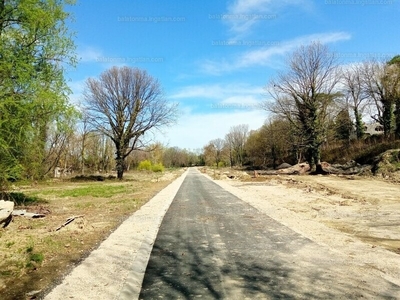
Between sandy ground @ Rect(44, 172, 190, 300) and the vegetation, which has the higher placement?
the vegetation

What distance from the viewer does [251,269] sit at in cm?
498

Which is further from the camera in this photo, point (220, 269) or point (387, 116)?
point (387, 116)

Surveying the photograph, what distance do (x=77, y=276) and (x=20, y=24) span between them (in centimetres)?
1228

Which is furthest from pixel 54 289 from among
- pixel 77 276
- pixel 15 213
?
pixel 15 213

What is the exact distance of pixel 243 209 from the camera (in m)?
11.8

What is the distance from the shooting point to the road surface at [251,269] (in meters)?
4.08

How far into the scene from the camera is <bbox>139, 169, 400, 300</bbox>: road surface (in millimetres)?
4078

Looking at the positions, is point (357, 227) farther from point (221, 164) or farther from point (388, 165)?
point (221, 164)

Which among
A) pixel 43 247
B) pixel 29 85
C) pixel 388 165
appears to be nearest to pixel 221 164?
pixel 388 165

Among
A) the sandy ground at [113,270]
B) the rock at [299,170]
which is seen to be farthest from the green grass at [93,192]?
the rock at [299,170]

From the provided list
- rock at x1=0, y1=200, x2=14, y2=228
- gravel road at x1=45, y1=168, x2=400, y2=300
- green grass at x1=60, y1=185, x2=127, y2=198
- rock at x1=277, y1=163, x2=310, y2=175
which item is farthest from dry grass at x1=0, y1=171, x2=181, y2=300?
rock at x1=277, y1=163, x2=310, y2=175

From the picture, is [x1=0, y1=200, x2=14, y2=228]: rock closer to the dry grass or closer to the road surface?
the dry grass

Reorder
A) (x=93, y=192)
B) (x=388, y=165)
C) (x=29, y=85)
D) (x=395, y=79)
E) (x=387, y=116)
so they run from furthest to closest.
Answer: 1. (x=387, y=116)
2. (x=395, y=79)
3. (x=388, y=165)
4. (x=93, y=192)
5. (x=29, y=85)

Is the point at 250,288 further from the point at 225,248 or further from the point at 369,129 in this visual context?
the point at 369,129
